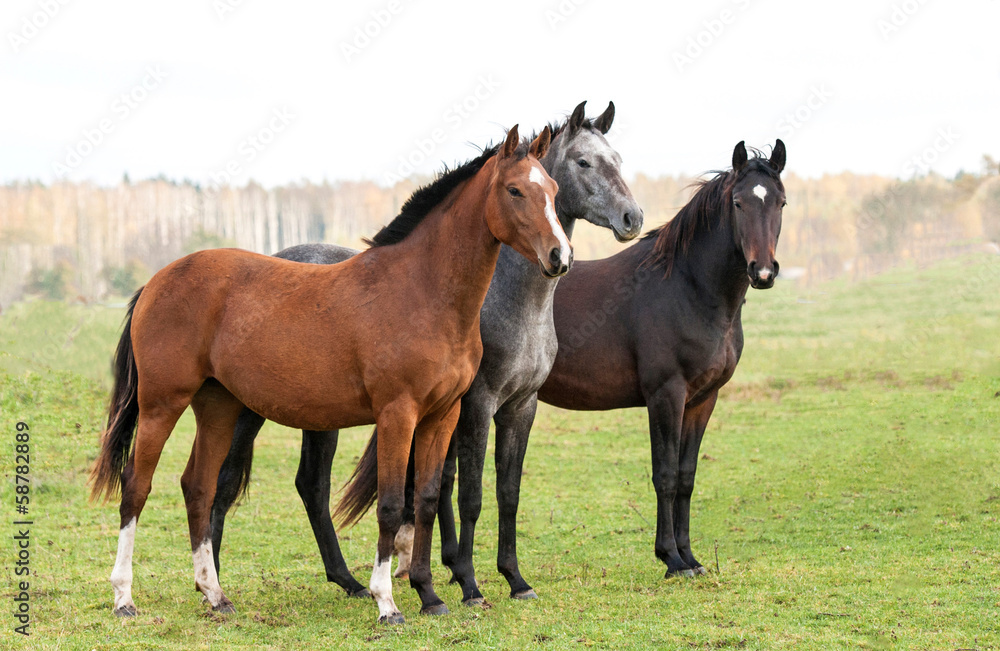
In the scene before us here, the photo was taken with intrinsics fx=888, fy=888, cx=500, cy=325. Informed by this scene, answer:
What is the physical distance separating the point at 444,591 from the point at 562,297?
9.41 ft

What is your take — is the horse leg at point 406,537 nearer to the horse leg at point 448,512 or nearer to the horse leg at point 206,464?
the horse leg at point 448,512

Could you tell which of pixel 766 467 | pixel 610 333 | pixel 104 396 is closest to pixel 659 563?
pixel 610 333

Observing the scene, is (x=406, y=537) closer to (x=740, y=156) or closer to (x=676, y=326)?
(x=676, y=326)

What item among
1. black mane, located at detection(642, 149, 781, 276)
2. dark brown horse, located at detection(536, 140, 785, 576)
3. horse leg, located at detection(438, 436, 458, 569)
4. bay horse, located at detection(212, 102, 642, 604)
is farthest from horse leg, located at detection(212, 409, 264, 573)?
black mane, located at detection(642, 149, 781, 276)

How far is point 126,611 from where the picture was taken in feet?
18.8

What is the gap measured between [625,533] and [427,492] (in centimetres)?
397

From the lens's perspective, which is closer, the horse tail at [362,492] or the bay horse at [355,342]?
the bay horse at [355,342]

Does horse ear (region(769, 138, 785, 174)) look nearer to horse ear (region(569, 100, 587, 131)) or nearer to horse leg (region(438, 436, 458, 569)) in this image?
horse ear (region(569, 100, 587, 131))

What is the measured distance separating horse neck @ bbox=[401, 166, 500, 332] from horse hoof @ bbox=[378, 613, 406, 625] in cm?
182

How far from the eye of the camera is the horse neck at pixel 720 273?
24.1ft

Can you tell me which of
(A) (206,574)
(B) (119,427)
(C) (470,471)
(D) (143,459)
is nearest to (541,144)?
(C) (470,471)

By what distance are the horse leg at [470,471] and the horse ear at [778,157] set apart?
309 cm

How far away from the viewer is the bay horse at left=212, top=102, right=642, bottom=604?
20.4ft

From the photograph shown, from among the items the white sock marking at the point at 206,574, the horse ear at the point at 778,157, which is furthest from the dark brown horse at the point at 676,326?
the white sock marking at the point at 206,574
